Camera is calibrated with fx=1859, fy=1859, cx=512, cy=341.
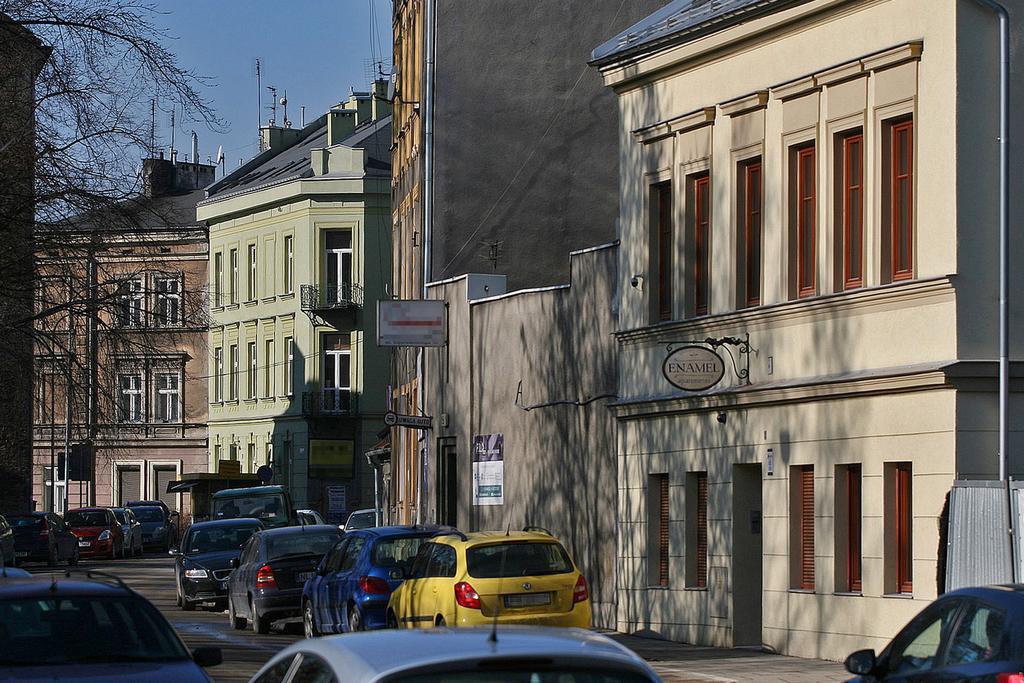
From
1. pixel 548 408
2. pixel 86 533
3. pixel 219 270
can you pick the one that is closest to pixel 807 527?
pixel 548 408

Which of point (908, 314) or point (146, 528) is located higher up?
point (908, 314)

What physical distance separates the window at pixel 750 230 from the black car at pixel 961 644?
46.5 feet

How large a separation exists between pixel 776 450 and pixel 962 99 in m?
5.49

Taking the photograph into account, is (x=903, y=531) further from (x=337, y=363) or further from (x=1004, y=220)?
(x=337, y=363)

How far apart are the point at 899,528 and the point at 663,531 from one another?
255 inches

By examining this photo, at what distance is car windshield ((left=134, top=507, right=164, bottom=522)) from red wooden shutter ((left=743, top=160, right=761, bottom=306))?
46.8 meters

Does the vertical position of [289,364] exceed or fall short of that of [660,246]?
it falls short

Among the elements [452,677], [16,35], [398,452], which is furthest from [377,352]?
[452,677]

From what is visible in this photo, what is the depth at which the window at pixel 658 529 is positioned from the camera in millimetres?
27359

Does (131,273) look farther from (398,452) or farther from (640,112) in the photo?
(398,452)

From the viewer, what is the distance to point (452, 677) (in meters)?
6.74

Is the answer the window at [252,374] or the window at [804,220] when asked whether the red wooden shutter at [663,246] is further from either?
the window at [252,374]

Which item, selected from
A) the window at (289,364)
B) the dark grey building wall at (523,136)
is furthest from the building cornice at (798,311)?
the window at (289,364)

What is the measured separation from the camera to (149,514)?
228 feet
